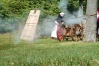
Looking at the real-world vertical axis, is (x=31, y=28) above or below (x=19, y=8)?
above

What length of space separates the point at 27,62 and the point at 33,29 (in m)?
13.5

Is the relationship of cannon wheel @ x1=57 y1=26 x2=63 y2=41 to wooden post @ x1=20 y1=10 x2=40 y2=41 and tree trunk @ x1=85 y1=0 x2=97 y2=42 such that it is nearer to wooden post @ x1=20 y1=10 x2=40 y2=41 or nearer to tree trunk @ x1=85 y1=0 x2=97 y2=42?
wooden post @ x1=20 y1=10 x2=40 y2=41

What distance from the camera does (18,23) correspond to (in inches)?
1051

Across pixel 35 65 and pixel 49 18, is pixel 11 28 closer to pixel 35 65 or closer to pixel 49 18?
pixel 49 18

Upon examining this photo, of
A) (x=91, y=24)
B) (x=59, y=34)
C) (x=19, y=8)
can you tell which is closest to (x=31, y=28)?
(x=59, y=34)

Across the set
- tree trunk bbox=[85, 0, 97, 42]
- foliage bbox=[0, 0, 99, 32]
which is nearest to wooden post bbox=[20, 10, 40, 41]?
foliage bbox=[0, 0, 99, 32]

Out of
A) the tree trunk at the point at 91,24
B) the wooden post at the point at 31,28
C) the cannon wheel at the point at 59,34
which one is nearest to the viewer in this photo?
the tree trunk at the point at 91,24

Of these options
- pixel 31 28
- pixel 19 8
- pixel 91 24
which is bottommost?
pixel 19 8

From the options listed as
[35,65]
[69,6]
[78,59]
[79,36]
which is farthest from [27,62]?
[69,6]

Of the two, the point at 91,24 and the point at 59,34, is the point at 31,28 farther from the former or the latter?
the point at 91,24

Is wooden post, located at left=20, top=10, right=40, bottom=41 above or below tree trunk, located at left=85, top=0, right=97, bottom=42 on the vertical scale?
below

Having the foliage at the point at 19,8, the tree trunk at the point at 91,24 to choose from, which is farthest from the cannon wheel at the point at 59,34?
the foliage at the point at 19,8

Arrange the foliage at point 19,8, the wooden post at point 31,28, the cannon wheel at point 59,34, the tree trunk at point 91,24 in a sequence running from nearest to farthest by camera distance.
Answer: the tree trunk at point 91,24 → the cannon wheel at point 59,34 → the wooden post at point 31,28 → the foliage at point 19,8

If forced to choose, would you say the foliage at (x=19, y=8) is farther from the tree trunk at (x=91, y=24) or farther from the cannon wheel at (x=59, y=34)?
the tree trunk at (x=91, y=24)
